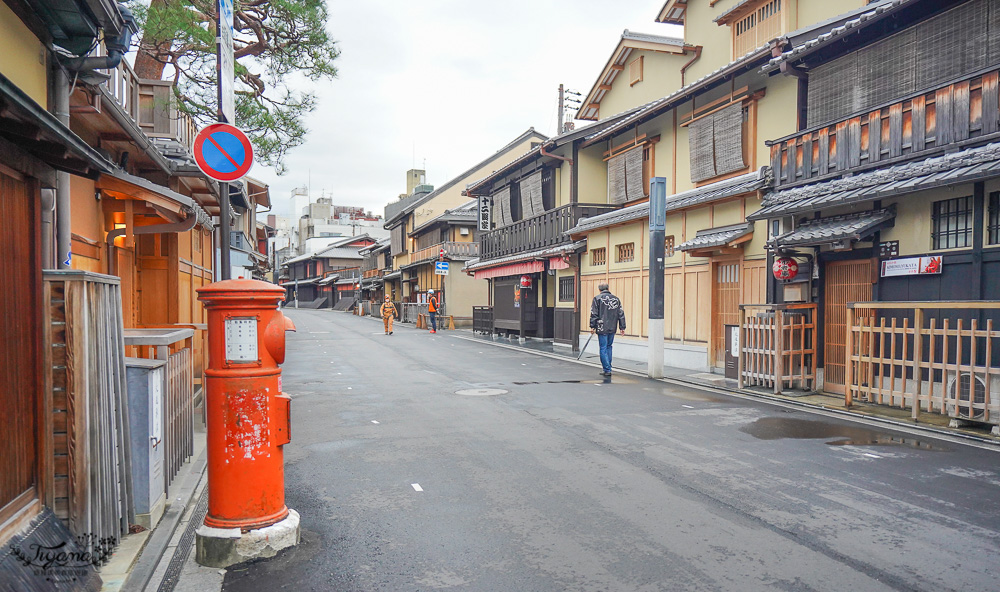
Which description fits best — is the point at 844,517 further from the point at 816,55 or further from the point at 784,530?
the point at 816,55

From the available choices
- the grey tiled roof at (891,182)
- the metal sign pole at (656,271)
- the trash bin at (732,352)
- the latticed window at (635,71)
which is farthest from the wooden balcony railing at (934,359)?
the latticed window at (635,71)

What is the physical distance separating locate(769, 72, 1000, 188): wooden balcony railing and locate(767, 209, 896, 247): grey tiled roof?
813mm

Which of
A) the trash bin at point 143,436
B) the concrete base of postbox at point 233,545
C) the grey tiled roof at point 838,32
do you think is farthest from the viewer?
the grey tiled roof at point 838,32

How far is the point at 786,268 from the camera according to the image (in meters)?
12.1

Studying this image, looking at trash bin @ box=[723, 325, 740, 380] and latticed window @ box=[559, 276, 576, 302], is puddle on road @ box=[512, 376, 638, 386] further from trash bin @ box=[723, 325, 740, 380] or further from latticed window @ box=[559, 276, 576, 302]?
latticed window @ box=[559, 276, 576, 302]

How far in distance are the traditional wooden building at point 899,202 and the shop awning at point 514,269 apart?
1188cm

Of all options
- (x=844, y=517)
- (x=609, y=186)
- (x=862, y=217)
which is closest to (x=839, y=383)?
(x=862, y=217)

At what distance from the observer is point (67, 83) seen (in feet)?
18.5

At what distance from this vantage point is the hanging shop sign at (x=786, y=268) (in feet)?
39.5

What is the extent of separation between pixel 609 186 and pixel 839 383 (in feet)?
38.3

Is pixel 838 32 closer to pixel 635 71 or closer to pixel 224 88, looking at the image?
pixel 224 88

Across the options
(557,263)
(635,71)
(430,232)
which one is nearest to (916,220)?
(557,263)

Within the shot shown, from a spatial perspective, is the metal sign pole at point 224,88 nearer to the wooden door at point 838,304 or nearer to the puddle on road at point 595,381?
the puddle on road at point 595,381

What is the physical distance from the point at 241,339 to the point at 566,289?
20.1m
